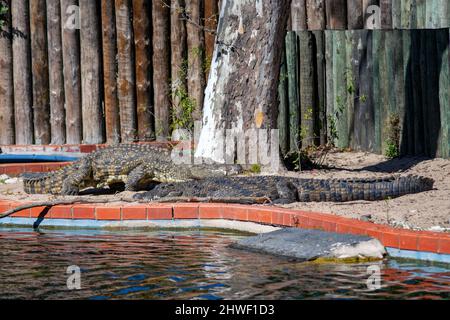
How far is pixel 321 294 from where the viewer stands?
219 inches

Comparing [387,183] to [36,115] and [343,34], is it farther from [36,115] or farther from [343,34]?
[36,115]

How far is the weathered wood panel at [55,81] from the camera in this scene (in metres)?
13.0

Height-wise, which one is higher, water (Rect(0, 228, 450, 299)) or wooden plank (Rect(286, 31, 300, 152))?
wooden plank (Rect(286, 31, 300, 152))

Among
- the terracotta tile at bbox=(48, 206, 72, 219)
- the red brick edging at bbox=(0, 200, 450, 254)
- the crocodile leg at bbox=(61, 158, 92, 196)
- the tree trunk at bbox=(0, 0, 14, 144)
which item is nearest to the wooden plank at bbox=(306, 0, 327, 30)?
the tree trunk at bbox=(0, 0, 14, 144)

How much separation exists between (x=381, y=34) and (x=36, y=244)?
573cm

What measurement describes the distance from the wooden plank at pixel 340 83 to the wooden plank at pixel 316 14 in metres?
0.47

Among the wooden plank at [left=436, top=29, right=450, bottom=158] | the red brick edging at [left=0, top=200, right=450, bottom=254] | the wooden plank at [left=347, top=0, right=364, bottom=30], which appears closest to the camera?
the red brick edging at [left=0, top=200, right=450, bottom=254]

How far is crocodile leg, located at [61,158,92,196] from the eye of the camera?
9.85 m

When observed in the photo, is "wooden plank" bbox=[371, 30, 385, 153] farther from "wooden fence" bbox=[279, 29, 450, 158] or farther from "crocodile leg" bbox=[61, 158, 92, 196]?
"crocodile leg" bbox=[61, 158, 92, 196]

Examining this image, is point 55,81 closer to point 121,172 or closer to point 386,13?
point 121,172

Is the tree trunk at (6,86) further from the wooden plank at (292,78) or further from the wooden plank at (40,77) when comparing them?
the wooden plank at (292,78)

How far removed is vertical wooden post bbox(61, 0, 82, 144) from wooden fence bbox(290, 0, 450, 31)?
2807mm

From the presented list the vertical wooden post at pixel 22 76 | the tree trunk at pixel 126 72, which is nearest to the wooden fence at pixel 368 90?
the tree trunk at pixel 126 72

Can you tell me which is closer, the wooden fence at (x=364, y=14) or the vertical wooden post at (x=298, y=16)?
the wooden fence at (x=364, y=14)
